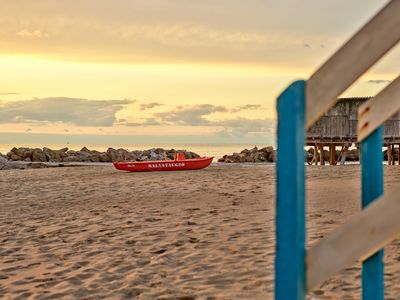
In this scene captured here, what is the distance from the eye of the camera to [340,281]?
19.4 feet

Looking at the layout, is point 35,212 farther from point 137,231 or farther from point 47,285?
point 47,285

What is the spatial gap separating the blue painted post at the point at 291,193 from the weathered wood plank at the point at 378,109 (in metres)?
0.48

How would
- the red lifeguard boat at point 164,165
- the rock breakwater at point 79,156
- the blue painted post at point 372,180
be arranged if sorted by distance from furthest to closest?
the rock breakwater at point 79,156 → the red lifeguard boat at point 164,165 → the blue painted post at point 372,180

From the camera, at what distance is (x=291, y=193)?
238 centimetres

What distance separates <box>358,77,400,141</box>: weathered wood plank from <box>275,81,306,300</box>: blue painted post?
19.1 inches

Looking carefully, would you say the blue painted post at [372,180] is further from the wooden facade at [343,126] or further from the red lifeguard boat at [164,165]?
the wooden facade at [343,126]

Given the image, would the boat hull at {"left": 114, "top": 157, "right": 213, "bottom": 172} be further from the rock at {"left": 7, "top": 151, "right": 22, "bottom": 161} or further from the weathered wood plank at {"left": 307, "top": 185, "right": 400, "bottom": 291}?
the rock at {"left": 7, "top": 151, "right": 22, "bottom": 161}

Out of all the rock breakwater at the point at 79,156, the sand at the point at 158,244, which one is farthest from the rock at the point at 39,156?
the sand at the point at 158,244

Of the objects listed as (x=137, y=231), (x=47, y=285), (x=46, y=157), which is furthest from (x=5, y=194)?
(x=46, y=157)

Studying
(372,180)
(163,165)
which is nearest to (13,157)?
(163,165)

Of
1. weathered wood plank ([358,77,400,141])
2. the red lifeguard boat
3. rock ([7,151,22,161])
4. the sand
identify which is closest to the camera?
weathered wood plank ([358,77,400,141])

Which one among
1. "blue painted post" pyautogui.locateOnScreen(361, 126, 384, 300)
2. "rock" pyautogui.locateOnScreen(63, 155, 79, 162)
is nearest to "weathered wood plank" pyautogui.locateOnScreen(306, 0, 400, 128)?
"blue painted post" pyautogui.locateOnScreen(361, 126, 384, 300)

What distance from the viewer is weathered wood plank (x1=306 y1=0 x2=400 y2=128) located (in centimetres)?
237

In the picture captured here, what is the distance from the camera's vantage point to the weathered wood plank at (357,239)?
229cm
